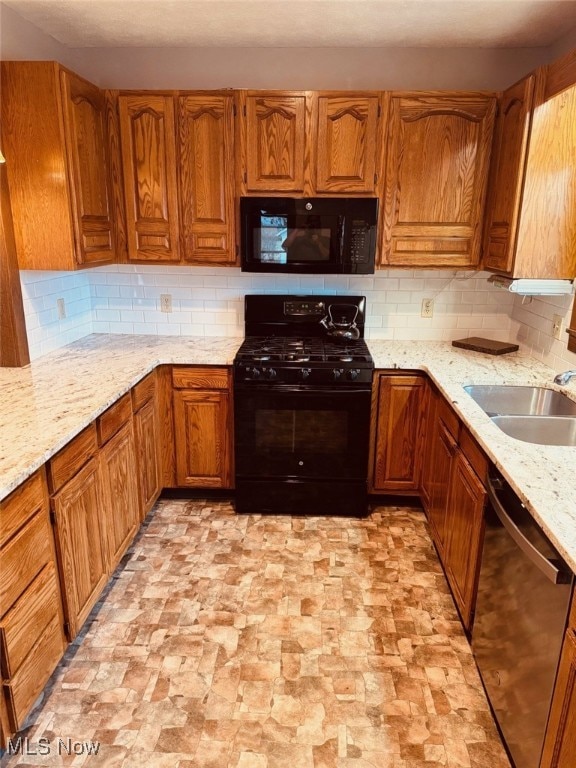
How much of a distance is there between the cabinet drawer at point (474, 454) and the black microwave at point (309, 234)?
1143 mm

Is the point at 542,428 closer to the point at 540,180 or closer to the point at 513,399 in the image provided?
the point at 513,399

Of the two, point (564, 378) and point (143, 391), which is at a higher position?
point (564, 378)

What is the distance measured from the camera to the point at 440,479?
8.15 feet

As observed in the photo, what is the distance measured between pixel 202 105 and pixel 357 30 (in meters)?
0.86

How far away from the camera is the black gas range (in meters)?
2.70

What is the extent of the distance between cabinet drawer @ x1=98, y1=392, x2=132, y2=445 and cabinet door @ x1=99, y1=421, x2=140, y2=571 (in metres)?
0.03

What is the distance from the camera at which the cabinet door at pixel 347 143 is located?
2.64 m

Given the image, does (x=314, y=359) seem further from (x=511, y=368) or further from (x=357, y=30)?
(x=357, y=30)

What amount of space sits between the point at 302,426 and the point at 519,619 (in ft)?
4.88

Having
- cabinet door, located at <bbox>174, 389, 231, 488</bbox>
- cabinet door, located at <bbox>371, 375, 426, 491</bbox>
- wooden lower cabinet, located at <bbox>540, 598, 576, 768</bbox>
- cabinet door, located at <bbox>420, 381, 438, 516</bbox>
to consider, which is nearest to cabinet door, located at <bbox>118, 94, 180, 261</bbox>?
cabinet door, located at <bbox>174, 389, 231, 488</bbox>

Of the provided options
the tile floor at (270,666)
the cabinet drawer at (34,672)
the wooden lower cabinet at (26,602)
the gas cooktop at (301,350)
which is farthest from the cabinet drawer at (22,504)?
the gas cooktop at (301,350)

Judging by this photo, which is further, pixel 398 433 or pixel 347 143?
pixel 398 433

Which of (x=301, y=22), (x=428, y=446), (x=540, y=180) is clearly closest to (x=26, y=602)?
(x=428, y=446)

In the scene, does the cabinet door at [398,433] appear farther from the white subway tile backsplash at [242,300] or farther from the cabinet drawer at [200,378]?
the cabinet drawer at [200,378]
